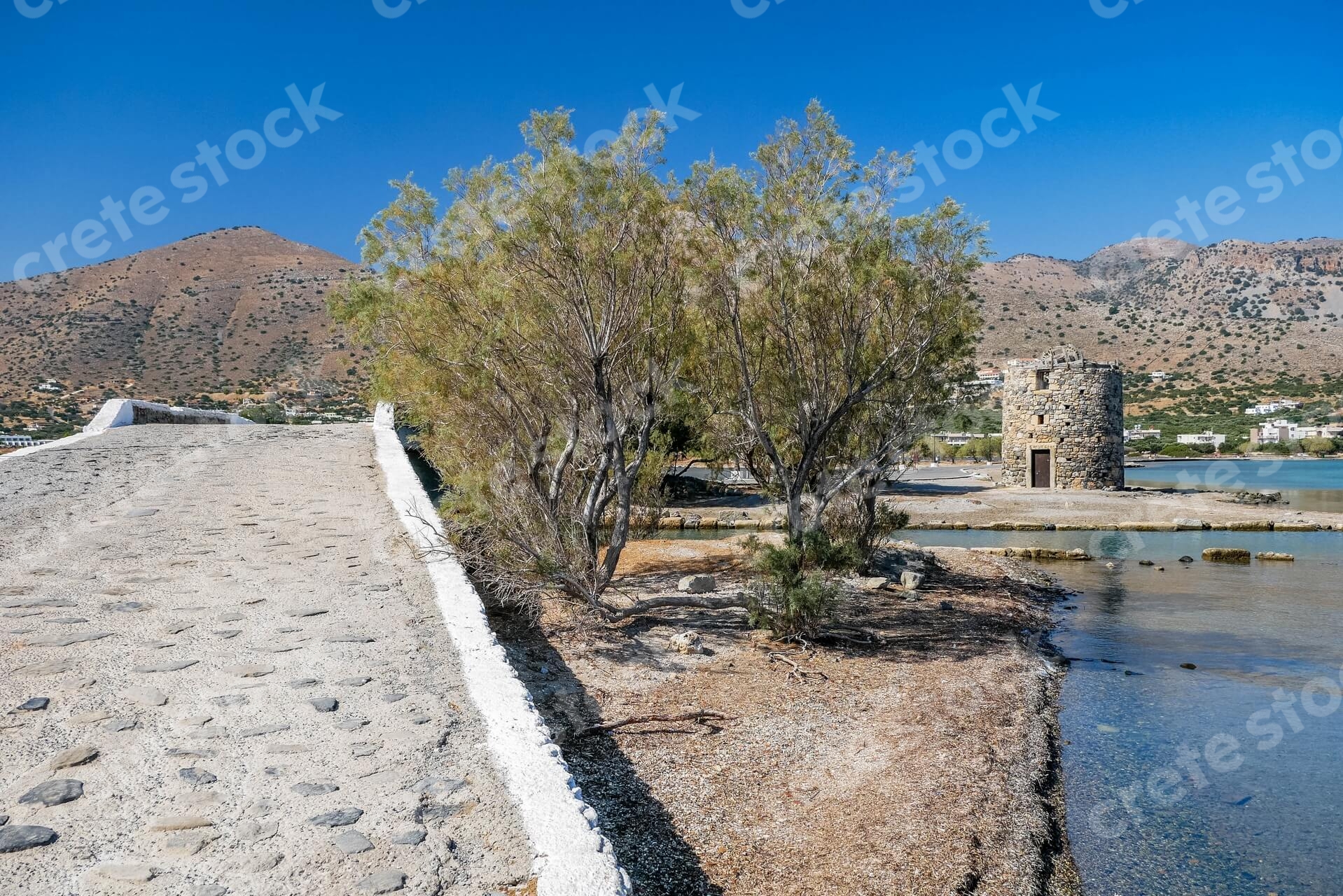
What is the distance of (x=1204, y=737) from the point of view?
25.4ft

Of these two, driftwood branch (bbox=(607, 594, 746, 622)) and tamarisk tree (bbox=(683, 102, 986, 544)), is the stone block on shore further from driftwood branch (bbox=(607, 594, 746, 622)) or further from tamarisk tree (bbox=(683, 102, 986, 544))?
driftwood branch (bbox=(607, 594, 746, 622))

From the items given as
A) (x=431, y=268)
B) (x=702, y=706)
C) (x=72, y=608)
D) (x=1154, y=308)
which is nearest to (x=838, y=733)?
(x=702, y=706)

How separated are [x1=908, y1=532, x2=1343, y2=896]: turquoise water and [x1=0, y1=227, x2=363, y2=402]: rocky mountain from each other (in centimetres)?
3650

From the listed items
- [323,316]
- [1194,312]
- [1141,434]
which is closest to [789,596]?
[1141,434]

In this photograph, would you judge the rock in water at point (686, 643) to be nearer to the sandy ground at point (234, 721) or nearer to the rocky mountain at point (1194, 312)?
the sandy ground at point (234, 721)

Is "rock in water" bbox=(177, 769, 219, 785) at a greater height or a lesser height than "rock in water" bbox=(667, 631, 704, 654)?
greater

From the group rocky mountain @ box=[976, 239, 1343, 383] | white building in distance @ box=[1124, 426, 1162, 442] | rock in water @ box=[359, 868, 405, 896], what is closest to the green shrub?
rock in water @ box=[359, 868, 405, 896]

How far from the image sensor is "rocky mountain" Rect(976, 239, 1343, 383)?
221 feet

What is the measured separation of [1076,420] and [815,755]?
87.5 ft

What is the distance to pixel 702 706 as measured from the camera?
7.45 m

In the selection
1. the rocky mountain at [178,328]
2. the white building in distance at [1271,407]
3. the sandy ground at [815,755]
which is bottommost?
the sandy ground at [815,755]

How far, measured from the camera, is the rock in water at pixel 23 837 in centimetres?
321

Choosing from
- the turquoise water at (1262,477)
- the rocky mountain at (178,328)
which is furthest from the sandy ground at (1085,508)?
the rocky mountain at (178,328)

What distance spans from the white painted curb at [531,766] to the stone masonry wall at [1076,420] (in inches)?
1069
